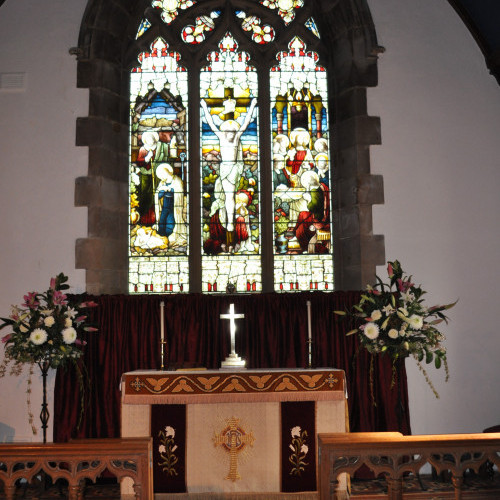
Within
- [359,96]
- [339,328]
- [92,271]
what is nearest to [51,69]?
[92,271]

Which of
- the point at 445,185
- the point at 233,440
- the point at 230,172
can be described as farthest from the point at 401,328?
the point at 230,172

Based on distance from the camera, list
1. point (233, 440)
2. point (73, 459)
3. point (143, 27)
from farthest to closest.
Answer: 1. point (143, 27)
2. point (233, 440)
3. point (73, 459)

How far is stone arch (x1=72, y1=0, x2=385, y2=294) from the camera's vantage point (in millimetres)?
7109

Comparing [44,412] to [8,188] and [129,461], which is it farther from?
[129,461]

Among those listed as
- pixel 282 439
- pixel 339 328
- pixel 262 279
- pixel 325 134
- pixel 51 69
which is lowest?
pixel 282 439

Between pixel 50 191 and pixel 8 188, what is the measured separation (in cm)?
44

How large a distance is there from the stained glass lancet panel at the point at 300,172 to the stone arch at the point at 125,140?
0.15m

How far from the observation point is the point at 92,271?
6992mm

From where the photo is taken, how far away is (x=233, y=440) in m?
5.43

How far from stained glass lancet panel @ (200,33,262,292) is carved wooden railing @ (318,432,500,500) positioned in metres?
4.04

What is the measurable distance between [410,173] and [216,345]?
109 inches

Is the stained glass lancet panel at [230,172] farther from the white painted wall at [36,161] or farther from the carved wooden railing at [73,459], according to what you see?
the carved wooden railing at [73,459]

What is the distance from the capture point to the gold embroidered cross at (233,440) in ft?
17.7

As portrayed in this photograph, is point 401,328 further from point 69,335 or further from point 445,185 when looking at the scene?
point 69,335
